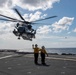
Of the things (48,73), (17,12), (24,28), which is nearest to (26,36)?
(24,28)

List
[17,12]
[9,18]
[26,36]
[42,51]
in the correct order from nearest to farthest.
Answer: [42,51] → [9,18] → [26,36] → [17,12]

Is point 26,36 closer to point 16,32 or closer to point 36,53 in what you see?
point 16,32

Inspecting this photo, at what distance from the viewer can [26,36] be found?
55031mm

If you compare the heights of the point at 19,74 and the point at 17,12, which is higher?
the point at 17,12

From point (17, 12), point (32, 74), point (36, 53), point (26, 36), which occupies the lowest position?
point (32, 74)

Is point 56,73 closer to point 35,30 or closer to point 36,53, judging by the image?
point 36,53

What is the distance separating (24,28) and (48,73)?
123ft

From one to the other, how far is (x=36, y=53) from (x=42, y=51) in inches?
28.1

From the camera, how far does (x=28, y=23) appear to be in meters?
60.0

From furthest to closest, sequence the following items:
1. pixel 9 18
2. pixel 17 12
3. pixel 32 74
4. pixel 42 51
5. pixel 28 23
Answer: pixel 17 12 < pixel 28 23 < pixel 9 18 < pixel 42 51 < pixel 32 74

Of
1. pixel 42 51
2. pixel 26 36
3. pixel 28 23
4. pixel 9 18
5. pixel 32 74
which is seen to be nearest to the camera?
pixel 32 74

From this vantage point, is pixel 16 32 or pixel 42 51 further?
pixel 16 32

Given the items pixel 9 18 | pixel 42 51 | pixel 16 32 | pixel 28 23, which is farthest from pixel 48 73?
pixel 28 23

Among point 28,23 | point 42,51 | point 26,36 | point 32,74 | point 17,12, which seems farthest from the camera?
point 17,12
